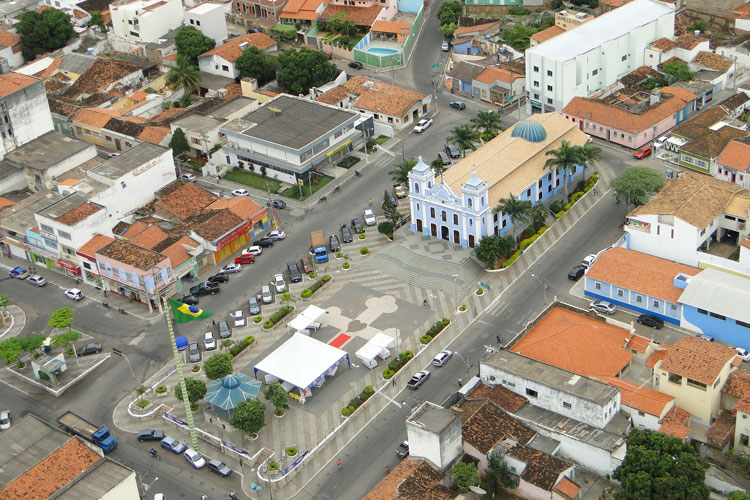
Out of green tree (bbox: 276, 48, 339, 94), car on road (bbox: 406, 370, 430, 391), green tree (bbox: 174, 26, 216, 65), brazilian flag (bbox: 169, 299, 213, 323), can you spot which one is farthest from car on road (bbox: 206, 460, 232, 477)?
green tree (bbox: 174, 26, 216, 65)

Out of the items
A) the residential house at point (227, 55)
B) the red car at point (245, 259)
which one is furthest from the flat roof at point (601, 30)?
the red car at point (245, 259)

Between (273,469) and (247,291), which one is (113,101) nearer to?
(247,291)

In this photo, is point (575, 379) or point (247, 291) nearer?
point (575, 379)

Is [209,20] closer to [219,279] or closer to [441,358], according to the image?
[219,279]

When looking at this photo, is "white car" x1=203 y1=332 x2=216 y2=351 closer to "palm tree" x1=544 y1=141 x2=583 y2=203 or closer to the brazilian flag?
the brazilian flag

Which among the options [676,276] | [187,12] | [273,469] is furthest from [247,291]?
[187,12]

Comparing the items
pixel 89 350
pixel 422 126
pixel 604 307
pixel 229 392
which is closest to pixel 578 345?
pixel 604 307
